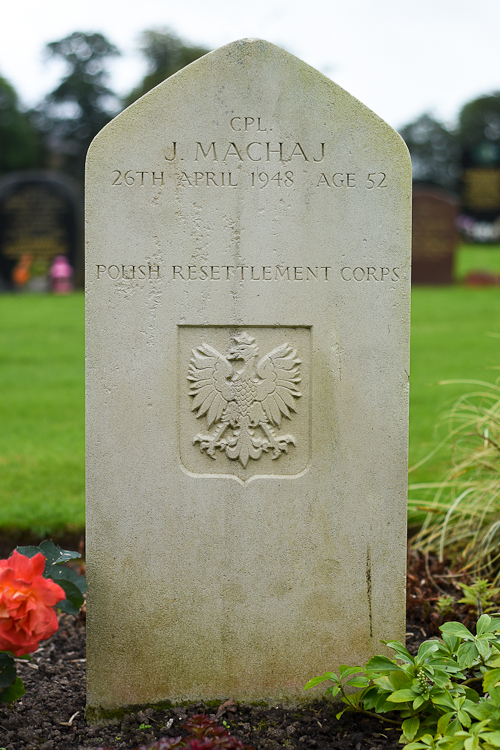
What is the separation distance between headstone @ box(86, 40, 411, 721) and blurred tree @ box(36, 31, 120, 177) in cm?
3661

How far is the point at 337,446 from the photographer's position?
8.74ft

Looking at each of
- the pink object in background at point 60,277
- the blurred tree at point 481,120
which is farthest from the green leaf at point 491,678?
the blurred tree at point 481,120

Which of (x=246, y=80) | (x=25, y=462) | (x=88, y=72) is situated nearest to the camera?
(x=246, y=80)

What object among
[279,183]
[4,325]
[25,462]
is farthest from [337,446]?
[4,325]

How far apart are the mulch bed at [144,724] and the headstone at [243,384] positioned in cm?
8

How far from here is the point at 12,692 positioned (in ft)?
7.77

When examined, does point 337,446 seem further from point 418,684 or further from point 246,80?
point 246,80

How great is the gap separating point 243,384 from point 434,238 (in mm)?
14746

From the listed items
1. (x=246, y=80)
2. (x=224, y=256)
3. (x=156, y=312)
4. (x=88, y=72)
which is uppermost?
(x=88, y=72)

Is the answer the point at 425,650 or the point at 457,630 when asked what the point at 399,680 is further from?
the point at 457,630

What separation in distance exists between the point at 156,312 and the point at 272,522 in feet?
2.88

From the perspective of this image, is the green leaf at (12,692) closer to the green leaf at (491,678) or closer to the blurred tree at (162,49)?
the green leaf at (491,678)

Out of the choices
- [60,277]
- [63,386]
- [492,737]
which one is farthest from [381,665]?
[60,277]

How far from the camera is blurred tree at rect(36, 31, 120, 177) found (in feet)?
126
